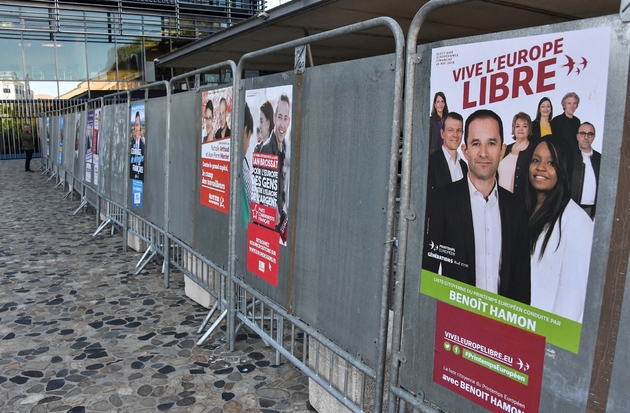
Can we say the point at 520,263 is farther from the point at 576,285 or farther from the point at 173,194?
the point at 173,194

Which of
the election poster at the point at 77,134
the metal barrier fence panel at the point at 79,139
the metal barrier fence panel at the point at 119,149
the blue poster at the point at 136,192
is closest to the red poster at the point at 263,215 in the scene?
the blue poster at the point at 136,192

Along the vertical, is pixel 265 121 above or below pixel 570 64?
below

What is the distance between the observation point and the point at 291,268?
3.66m

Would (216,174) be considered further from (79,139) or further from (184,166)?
(79,139)

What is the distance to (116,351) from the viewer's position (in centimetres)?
483

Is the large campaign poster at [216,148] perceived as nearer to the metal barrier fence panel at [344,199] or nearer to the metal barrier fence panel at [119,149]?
the metal barrier fence panel at [344,199]

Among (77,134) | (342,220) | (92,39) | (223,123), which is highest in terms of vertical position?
(92,39)

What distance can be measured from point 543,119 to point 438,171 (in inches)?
→ 22.6

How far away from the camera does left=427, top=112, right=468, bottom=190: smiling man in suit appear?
7.47 feet

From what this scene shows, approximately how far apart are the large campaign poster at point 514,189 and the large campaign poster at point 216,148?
2699 millimetres

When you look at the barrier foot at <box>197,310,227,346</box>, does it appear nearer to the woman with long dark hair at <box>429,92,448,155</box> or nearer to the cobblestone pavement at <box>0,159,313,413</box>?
the cobblestone pavement at <box>0,159,313,413</box>

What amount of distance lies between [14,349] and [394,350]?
3.89 m

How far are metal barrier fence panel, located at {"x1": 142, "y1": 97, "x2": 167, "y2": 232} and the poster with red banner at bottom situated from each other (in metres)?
4.87

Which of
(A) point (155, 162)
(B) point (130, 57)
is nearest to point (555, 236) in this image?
(A) point (155, 162)
